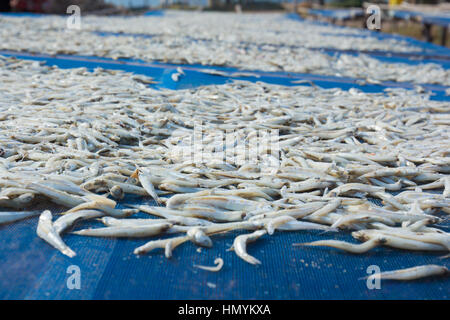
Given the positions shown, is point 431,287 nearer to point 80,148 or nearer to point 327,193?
point 327,193

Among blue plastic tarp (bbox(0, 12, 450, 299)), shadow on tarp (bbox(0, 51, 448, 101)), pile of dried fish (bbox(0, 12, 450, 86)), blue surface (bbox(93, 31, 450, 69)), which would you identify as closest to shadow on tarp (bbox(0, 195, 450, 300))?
blue plastic tarp (bbox(0, 12, 450, 299))

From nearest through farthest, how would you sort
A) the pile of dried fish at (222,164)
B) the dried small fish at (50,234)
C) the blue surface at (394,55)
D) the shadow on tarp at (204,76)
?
the dried small fish at (50,234) → the pile of dried fish at (222,164) → the shadow on tarp at (204,76) → the blue surface at (394,55)

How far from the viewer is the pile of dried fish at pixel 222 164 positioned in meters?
2.26

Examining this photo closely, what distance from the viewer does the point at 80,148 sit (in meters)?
3.14

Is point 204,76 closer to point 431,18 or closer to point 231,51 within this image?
point 231,51

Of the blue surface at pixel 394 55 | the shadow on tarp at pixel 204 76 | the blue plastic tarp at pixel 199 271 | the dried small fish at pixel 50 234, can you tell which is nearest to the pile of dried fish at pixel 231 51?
the blue surface at pixel 394 55

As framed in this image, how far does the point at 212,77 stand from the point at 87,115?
2563mm

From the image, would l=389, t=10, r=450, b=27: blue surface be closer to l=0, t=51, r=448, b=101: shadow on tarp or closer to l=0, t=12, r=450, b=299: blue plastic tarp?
l=0, t=51, r=448, b=101: shadow on tarp

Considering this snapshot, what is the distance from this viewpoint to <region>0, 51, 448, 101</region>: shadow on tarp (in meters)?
5.87

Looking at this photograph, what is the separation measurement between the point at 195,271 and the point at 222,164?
3.83ft

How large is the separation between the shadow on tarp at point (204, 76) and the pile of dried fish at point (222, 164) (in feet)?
2.56

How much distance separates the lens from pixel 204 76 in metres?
6.11

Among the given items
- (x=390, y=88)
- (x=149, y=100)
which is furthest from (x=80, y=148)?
(x=390, y=88)

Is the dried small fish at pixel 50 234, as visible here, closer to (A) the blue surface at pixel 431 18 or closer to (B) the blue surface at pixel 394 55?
(B) the blue surface at pixel 394 55
